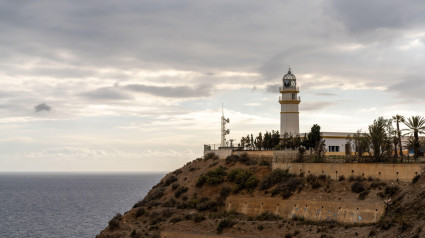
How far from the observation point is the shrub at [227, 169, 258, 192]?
57.3 m

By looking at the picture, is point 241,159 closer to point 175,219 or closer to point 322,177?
point 322,177

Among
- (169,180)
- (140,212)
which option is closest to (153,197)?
(140,212)

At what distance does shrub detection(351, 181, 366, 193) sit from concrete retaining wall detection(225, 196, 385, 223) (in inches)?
116

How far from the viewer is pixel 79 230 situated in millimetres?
74438

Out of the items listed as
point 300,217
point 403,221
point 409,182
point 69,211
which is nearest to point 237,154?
point 300,217

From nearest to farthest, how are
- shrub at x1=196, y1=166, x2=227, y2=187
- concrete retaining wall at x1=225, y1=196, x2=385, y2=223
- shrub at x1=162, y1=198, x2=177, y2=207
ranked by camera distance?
concrete retaining wall at x1=225, y1=196, x2=385, y2=223 < shrub at x1=162, y1=198, x2=177, y2=207 < shrub at x1=196, y1=166, x2=227, y2=187

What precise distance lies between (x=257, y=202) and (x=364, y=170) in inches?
471

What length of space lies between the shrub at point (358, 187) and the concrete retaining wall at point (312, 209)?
9.64ft

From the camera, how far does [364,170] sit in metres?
50.9

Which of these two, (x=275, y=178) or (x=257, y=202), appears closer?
(x=257, y=202)

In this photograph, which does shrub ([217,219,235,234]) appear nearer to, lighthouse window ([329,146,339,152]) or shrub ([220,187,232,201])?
shrub ([220,187,232,201])

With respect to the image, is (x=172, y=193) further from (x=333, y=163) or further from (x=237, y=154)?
(x=333, y=163)

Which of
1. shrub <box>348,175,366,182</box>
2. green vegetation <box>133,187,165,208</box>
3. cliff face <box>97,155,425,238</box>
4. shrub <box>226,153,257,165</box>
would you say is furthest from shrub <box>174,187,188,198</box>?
shrub <box>348,175,366,182</box>

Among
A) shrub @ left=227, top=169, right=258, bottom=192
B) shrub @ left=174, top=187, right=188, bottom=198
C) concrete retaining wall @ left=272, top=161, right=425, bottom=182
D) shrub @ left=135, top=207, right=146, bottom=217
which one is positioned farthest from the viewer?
shrub @ left=174, top=187, right=188, bottom=198
